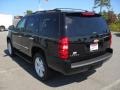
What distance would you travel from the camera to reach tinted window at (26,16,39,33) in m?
6.37

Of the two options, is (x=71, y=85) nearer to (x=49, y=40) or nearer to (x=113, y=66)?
(x=49, y=40)

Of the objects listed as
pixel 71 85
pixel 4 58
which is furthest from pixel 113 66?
pixel 4 58

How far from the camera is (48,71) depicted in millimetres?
5852

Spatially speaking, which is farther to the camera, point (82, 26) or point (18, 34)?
point (18, 34)

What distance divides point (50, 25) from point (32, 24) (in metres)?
1.37

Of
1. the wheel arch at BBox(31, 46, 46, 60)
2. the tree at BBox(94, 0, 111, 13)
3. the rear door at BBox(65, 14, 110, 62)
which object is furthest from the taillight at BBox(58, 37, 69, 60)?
the tree at BBox(94, 0, 111, 13)

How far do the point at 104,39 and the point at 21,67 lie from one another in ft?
10.9

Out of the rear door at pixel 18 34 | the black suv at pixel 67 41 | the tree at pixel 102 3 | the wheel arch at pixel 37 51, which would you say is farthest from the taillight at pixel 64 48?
the tree at pixel 102 3

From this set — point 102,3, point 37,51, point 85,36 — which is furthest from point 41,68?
point 102,3

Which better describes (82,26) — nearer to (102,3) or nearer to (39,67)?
(39,67)

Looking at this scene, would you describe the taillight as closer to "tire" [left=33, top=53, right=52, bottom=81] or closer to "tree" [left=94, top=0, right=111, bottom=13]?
"tire" [left=33, top=53, right=52, bottom=81]

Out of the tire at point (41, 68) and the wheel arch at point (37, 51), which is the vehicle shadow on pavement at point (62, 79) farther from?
the wheel arch at point (37, 51)

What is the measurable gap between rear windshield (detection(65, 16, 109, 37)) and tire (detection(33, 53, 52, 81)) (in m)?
1.36

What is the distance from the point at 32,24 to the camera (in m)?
6.70
